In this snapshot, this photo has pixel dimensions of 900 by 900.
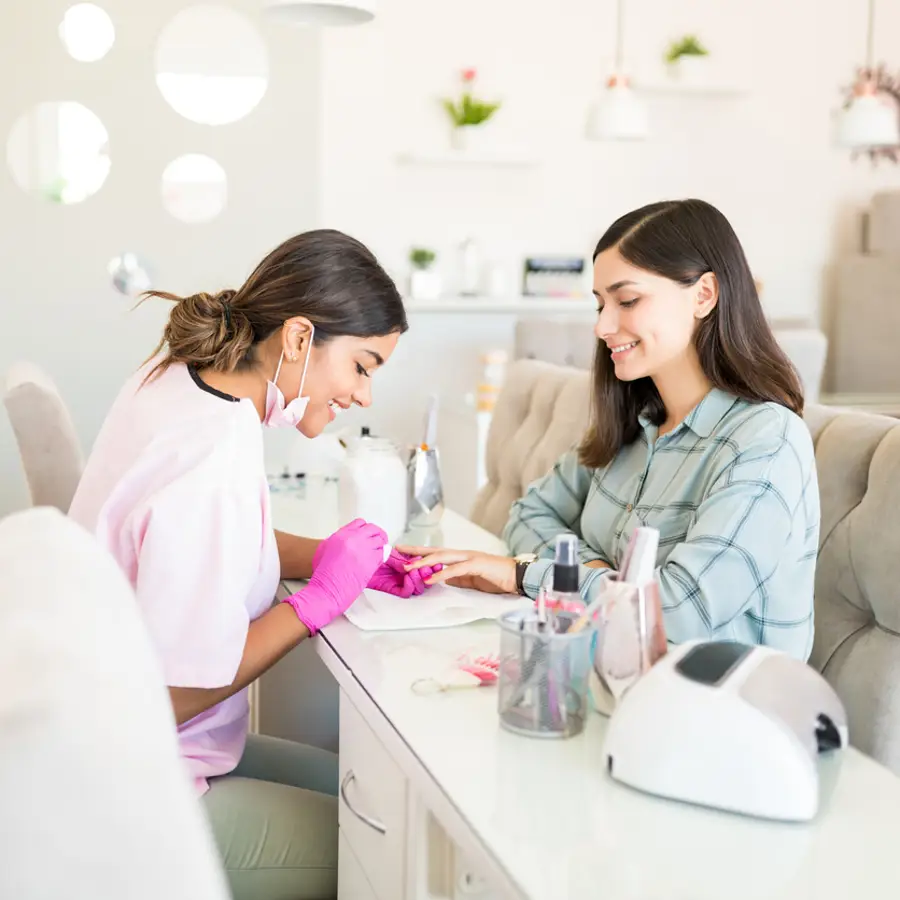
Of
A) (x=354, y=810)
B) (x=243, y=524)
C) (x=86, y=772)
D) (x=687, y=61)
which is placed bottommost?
(x=354, y=810)

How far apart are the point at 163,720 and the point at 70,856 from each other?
0.12m

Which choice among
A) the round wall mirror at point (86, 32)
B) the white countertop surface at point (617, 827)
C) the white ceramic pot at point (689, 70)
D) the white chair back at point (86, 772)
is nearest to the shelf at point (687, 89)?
the white ceramic pot at point (689, 70)

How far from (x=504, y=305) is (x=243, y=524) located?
143 inches

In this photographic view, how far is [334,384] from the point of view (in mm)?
1688

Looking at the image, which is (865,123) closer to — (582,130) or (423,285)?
(582,130)

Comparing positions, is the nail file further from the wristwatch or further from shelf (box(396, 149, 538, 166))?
shelf (box(396, 149, 538, 166))

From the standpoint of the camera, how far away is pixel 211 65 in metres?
4.48

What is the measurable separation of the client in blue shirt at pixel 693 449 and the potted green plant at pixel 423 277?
3039mm

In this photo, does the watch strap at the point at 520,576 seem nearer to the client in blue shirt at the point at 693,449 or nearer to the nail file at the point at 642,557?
the client in blue shirt at the point at 693,449

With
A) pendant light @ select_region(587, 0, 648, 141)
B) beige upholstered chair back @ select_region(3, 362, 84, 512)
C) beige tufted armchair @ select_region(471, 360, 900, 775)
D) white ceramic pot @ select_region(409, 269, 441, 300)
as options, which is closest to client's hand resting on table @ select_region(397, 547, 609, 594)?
beige tufted armchair @ select_region(471, 360, 900, 775)

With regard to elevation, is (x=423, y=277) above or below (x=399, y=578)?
above

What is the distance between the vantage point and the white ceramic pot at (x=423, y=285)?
4852 millimetres

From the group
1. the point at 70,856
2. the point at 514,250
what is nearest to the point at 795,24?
the point at 514,250

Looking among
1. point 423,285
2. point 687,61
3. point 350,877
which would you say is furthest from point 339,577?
point 687,61
